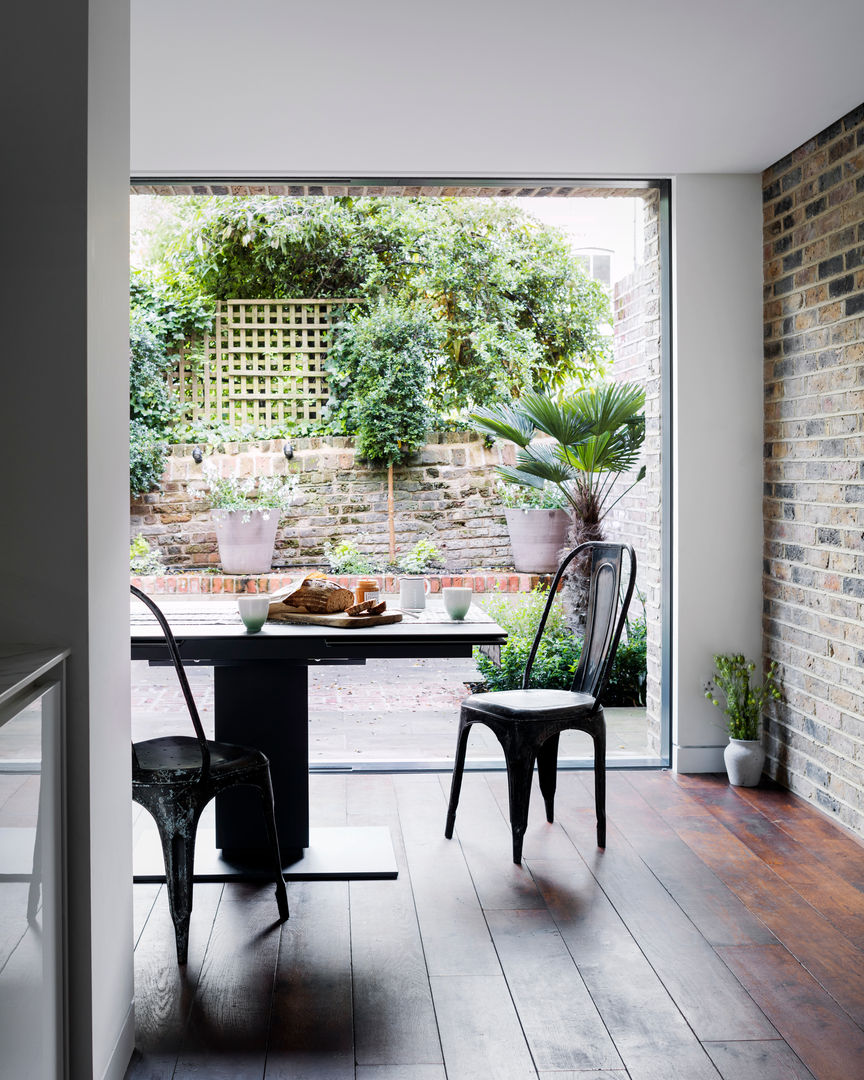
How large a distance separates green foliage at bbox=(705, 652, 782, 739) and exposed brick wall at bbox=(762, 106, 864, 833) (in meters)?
0.09

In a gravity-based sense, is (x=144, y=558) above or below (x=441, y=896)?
above

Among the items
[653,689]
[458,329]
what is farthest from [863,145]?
[458,329]

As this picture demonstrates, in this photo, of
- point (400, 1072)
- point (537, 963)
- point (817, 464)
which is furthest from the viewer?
point (817, 464)

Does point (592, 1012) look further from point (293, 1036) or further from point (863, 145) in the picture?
point (863, 145)

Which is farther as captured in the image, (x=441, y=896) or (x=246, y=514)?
(x=246, y=514)

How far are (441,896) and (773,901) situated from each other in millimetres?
936

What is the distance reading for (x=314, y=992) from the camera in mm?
2328

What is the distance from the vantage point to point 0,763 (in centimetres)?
141

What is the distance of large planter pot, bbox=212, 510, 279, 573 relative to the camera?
7277 mm

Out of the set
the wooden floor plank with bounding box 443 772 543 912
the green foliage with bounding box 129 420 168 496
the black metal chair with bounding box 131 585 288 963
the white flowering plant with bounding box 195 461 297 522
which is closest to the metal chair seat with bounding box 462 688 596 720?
the wooden floor plank with bounding box 443 772 543 912

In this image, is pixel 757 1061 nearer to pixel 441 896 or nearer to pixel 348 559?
pixel 441 896

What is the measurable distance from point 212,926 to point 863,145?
10.3ft

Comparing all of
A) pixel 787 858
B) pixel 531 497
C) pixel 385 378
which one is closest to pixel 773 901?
pixel 787 858

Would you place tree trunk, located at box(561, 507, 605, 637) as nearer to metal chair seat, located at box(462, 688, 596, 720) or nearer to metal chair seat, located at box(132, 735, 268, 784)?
metal chair seat, located at box(462, 688, 596, 720)
